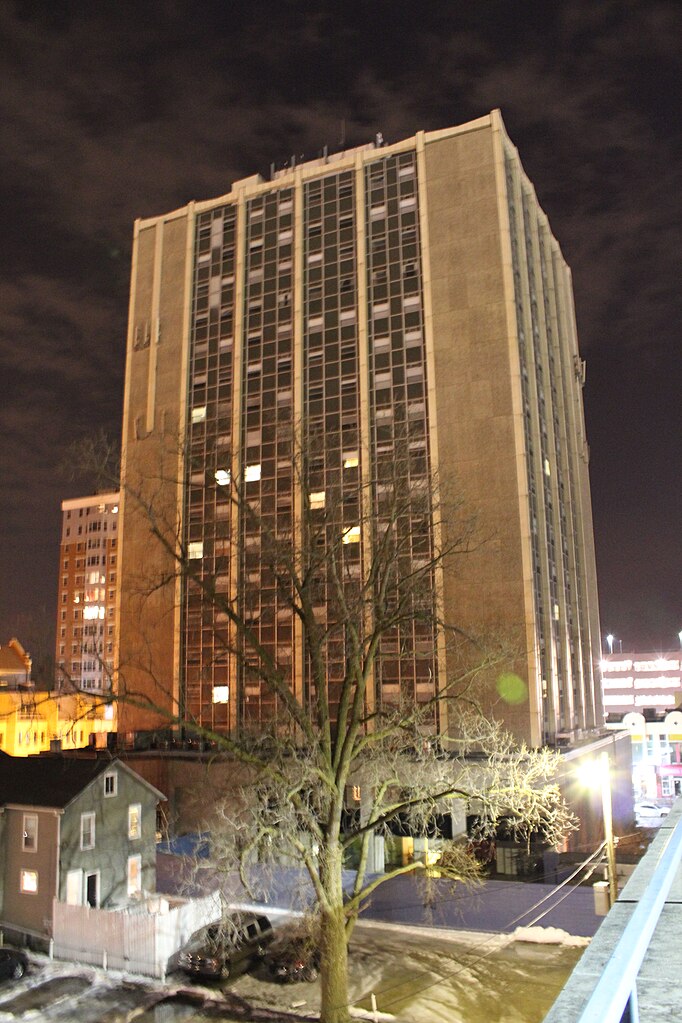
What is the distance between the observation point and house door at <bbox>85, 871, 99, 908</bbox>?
2912 cm

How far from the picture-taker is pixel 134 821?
3191 centimetres

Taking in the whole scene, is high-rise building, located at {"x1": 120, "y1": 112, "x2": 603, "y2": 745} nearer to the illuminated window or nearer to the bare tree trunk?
the illuminated window

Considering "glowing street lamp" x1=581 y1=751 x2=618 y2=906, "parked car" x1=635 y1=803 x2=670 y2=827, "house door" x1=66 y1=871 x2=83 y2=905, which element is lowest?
"parked car" x1=635 y1=803 x2=670 y2=827

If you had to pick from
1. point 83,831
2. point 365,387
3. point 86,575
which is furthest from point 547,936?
point 86,575

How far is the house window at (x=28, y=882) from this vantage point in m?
27.7

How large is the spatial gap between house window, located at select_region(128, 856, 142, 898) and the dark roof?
4.22m

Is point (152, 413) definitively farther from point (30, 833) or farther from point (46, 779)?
point (30, 833)

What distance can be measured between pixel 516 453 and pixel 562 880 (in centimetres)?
3058

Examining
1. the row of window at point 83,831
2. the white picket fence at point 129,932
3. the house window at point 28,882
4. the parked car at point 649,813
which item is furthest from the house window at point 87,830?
the parked car at point 649,813

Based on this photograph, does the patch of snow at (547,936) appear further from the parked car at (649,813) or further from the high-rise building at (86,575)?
the high-rise building at (86,575)

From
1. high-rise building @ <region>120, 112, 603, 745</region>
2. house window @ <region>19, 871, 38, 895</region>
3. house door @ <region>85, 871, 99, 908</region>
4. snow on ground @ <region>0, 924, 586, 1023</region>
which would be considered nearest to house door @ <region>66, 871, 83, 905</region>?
house door @ <region>85, 871, 99, 908</region>

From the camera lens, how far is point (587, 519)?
78.1 m

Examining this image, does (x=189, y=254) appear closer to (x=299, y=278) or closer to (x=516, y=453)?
(x=299, y=278)

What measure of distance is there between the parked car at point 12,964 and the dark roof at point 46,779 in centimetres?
496
